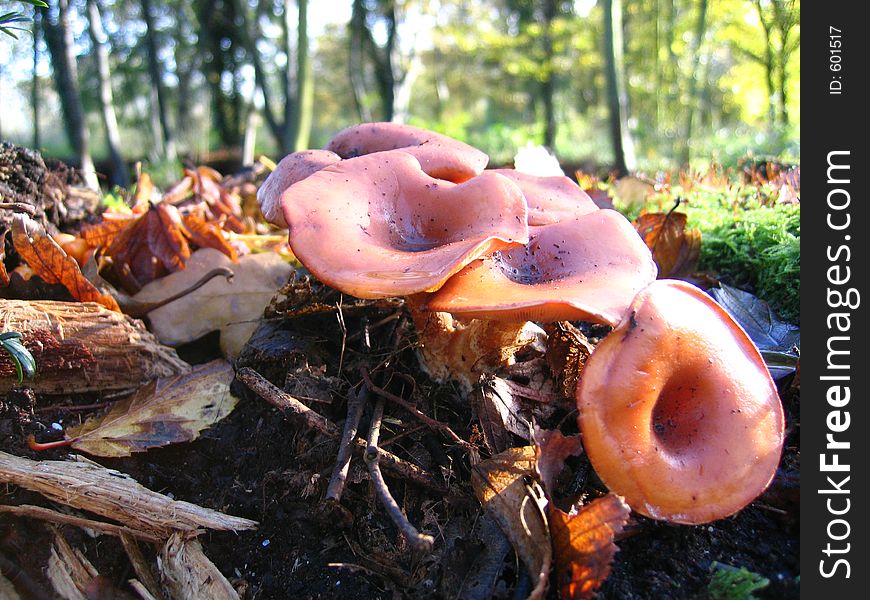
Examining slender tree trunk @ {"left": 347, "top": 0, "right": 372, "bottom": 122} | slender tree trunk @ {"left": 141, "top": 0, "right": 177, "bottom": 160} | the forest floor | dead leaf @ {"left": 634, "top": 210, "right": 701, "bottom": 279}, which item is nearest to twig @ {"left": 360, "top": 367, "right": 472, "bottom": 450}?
the forest floor

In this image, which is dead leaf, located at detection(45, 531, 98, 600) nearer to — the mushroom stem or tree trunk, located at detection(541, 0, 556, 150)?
the mushroom stem

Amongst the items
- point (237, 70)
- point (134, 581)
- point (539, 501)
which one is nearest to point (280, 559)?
point (134, 581)

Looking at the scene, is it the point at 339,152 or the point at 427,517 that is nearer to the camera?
the point at 427,517

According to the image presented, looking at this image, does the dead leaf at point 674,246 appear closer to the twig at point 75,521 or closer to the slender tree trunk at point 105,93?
the twig at point 75,521

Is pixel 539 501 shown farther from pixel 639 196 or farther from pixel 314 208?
pixel 639 196

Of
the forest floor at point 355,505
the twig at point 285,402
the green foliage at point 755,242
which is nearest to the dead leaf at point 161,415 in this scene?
the forest floor at point 355,505

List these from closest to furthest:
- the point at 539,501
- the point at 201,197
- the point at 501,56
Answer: the point at 539,501 → the point at 201,197 → the point at 501,56
